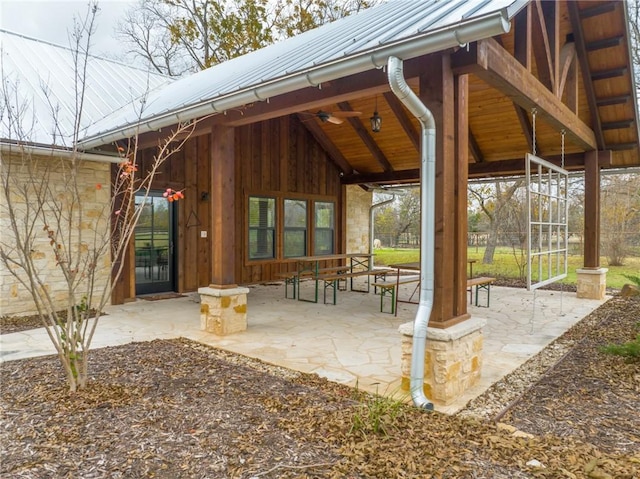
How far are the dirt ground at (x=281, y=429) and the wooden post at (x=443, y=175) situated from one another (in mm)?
790

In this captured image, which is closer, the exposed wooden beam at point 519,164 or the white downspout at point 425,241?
the white downspout at point 425,241

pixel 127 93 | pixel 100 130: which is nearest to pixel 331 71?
pixel 100 130

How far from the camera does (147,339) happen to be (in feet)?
15.7

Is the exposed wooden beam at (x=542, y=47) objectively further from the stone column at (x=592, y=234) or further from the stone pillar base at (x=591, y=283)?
the stone pillar base at (x=591, y=283)

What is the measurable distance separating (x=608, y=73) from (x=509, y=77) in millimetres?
3755

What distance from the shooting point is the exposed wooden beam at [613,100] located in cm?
643

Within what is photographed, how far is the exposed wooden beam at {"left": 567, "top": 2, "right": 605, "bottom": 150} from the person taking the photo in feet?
17.7

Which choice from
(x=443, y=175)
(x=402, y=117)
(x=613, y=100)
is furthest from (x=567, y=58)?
(x=443, y=175)

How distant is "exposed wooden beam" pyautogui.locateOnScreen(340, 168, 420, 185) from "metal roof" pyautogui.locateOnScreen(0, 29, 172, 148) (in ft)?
15.5

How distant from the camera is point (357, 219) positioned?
11695mm

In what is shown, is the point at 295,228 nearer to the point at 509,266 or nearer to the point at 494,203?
the point at 509,266

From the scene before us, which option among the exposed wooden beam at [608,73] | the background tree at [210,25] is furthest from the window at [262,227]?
the background tree at [210,25]

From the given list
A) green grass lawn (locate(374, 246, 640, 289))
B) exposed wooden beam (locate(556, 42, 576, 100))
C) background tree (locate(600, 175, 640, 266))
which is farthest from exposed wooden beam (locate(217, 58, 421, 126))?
background tree (locate(600, 175, 640, 266))

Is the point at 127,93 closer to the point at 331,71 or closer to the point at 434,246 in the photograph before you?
the point at 331,71
